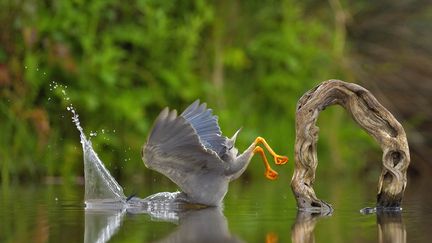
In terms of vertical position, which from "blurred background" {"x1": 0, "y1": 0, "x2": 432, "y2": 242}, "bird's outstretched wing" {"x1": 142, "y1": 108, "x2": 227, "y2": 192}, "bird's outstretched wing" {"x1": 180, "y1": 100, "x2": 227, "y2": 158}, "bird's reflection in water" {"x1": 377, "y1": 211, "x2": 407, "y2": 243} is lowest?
"bird's reflection in water" {"x1": 377, "y1": 211, "x2": 407, "y2": 243}

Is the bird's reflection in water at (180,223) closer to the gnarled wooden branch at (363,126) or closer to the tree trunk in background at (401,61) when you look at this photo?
the gnarled wooden branch at (363,126)

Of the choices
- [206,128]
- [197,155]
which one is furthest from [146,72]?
[197,155]

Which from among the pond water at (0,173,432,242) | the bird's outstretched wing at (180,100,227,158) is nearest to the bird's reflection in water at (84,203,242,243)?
the pond water at (0,173,432,242)

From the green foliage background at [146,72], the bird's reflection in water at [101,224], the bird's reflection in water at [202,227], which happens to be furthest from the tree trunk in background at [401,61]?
the bird's reflection in water at [101,224]

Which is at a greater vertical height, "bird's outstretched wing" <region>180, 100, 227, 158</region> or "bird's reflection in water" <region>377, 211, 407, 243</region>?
"bird's outstretched wing" <region>180, 100, 227, 158</region>

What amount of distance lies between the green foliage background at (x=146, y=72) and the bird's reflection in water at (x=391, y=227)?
483 cm

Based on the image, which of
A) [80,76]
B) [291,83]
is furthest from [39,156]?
[291,83]

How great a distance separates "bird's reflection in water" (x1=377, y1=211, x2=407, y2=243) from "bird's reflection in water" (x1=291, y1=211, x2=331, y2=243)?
338 mm

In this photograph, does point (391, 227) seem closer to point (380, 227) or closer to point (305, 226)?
point (380, 227)

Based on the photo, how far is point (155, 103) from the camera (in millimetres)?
11828

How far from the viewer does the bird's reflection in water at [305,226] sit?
5359mm

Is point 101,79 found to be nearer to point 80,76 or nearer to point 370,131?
point 80,76

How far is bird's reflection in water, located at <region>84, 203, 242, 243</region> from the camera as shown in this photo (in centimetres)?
540

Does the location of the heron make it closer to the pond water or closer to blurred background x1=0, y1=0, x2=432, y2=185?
the pond water
